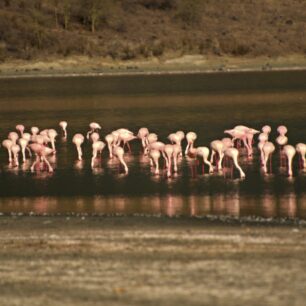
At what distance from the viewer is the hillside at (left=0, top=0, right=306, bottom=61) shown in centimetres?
7688

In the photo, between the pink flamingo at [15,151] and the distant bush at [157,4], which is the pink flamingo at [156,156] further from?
the distant bush at [157,4]

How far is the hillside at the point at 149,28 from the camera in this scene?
76.9 metres

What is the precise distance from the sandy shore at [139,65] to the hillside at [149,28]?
1.20 metres

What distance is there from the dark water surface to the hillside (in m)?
10.5

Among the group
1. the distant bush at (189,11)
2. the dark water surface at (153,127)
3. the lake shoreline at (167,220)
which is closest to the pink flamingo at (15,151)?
the dark water surface at (153,127)

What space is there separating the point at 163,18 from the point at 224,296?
80096 mm

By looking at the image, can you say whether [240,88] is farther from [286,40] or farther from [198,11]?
[198,11]

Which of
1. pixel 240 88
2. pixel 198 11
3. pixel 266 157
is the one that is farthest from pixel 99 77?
pixel 266 157

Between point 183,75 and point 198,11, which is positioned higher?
point 198,11

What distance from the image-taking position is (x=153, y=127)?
111 ft

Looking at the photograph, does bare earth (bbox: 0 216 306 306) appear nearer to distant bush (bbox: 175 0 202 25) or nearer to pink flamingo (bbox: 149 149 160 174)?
pink flamingo (bbox: 149 149 160 174)

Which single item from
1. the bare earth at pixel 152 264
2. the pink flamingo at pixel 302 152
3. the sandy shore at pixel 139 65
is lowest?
the bare earth at pixel 152 264

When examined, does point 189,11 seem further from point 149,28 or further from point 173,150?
point 173,150

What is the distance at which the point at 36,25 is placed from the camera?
274 ft
